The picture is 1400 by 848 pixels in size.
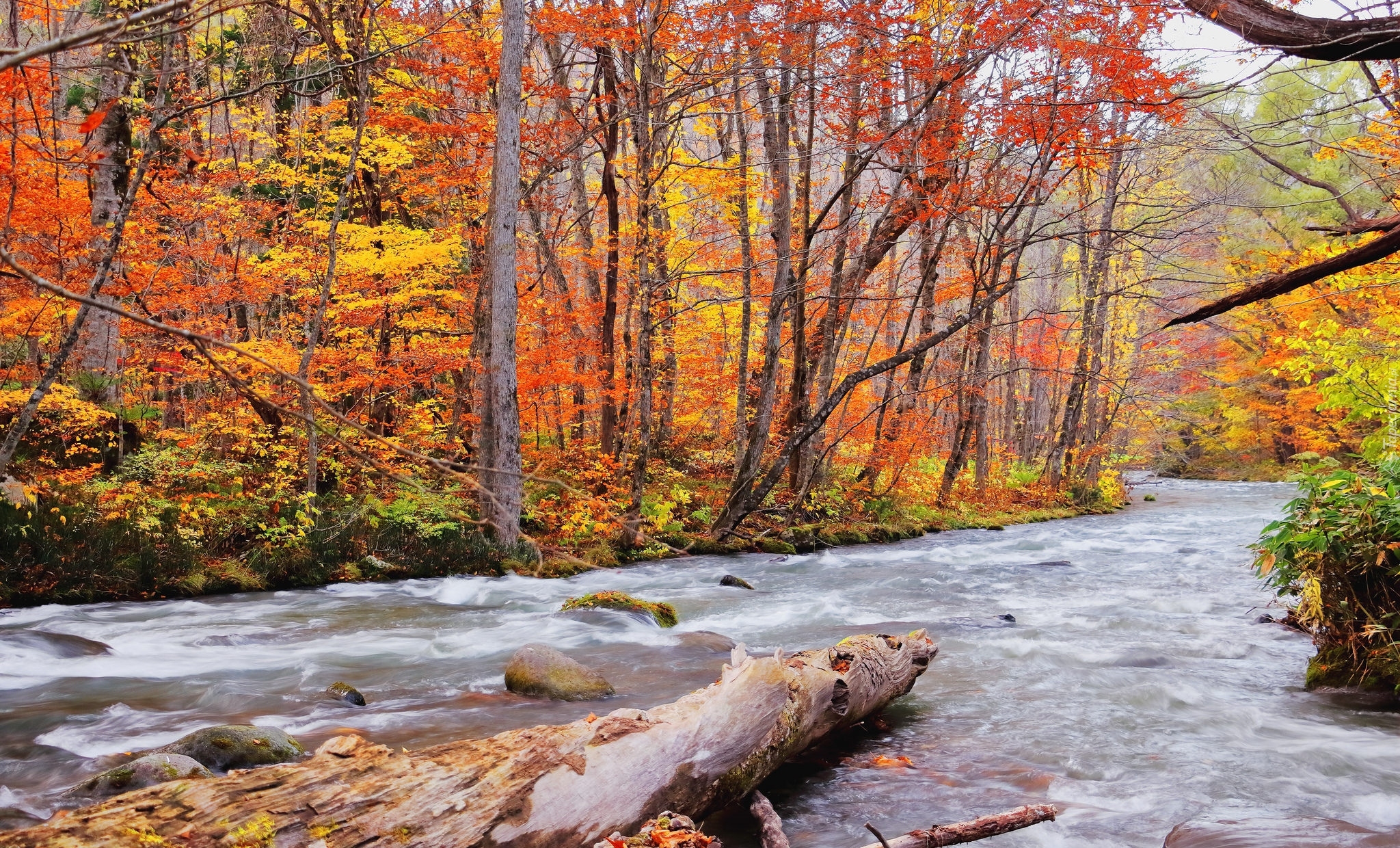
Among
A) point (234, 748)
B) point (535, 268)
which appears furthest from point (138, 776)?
point (535, 268)

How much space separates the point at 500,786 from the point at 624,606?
5889mm

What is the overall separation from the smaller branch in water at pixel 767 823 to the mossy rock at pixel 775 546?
34.2 feet

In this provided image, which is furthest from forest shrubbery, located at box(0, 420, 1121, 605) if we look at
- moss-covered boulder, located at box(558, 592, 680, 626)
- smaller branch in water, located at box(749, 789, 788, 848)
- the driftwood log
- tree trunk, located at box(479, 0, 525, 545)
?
smaller branch in water, located at box(749, 789, 788, 848)

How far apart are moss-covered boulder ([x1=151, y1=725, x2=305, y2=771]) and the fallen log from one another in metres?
3.22

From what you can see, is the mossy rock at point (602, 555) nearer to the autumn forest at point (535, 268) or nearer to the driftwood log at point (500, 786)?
the autumn forest at point (535, 268)

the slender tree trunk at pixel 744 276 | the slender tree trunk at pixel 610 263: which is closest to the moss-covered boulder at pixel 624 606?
the slender tree trunk at pixel 744 276

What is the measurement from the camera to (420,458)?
5.67 ft

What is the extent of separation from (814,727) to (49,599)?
26.4 ft

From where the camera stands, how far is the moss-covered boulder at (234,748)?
4.33 m

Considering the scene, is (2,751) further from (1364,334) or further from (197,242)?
(1364,334)

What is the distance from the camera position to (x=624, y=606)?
28.4ft

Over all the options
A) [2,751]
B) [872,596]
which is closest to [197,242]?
[2,751]

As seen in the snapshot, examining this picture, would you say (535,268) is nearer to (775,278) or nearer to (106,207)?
(775,278)

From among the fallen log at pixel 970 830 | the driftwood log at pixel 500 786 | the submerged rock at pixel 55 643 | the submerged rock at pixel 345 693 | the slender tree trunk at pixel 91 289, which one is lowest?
the submerged rock at pixel 345 693
